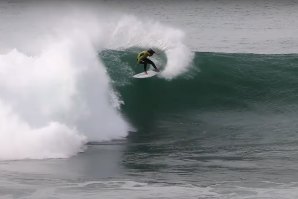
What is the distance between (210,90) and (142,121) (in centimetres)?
377

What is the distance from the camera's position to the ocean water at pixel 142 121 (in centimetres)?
1552

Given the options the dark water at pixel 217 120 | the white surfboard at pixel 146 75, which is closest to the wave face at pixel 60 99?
the dark water at pixel 217 120

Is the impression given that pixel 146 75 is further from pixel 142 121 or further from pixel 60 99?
pixel 60 99

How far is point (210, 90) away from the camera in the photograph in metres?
25.8

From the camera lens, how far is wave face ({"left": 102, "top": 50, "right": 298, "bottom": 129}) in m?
24.0

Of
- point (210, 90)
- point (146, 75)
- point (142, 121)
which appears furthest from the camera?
point (210, 90)

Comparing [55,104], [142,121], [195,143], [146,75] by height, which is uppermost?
[146,75]

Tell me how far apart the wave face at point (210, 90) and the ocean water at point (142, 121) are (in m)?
0.04

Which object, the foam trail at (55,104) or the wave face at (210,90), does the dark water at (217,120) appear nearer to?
the wave face at (210,90)

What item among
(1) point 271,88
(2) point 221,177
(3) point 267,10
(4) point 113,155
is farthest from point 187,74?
(3) point 267,10

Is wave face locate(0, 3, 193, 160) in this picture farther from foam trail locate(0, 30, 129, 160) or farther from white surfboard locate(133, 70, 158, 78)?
white surfboard locate(133, 70, 158, 78)

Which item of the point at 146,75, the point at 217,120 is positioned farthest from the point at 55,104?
the point at 217,120

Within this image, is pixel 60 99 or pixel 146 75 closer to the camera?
pixel 60 99

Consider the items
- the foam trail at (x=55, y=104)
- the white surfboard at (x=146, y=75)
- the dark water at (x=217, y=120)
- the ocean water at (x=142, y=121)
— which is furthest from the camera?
the white surfboard at (x=146, y=75)
